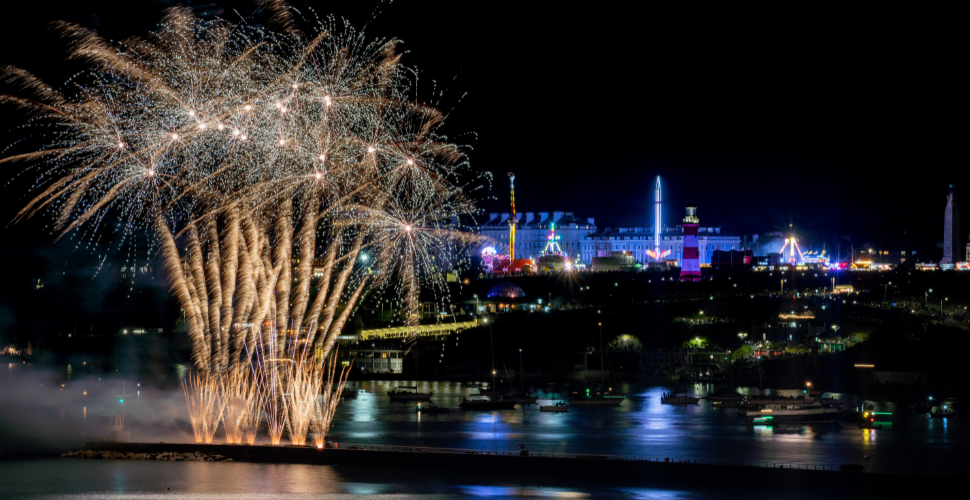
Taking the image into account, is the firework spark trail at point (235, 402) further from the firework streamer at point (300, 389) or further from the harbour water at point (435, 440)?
the harbour water at point (435, 440)

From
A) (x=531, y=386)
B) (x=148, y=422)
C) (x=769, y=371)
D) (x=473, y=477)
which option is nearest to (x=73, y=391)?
(x=148, y=422)

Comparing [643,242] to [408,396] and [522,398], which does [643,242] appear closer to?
[522,398]

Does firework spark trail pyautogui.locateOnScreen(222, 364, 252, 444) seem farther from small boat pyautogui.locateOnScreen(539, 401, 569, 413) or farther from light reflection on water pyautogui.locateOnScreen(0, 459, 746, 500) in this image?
small boat pyautogui.locateOnScreen(539, 401, 569, 413)

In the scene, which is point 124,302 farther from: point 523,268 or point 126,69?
point 523,268

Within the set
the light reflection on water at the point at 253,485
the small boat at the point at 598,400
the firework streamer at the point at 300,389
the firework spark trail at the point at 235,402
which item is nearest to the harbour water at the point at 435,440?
the light reflection on water at the point at 253,485

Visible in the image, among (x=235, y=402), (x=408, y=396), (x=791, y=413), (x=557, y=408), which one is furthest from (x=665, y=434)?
(x=235, y=402)

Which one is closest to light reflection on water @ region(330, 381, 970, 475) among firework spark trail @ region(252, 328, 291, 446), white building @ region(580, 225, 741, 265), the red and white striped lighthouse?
firework spark trail @ region(252, 328, 291, 446)
